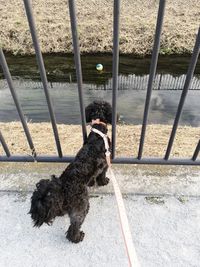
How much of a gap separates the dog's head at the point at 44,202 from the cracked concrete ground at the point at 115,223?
1.14 ft

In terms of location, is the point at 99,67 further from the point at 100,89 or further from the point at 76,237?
the point at 76,237

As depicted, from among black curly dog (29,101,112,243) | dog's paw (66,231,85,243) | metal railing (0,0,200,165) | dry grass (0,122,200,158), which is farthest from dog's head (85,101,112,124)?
dry grass (0,122,200,158)

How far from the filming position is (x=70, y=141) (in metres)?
4.71

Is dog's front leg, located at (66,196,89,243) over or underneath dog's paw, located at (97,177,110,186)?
over

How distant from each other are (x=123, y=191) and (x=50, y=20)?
7.79m

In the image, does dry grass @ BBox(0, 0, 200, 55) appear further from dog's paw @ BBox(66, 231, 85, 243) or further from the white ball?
dog's paw @ BBox(66, 231, 85, 243)

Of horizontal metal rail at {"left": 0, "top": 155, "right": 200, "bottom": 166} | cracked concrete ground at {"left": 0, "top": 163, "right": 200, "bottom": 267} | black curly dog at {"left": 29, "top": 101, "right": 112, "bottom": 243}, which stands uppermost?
black curly dog at {"left": 29, "top": 101, "right": 112, "bottom": 243}

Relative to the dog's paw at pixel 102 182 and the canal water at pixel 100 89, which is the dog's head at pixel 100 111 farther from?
the canal water at pixel 100 89

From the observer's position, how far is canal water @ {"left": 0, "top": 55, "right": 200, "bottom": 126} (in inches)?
233

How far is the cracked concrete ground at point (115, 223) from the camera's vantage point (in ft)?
7.41

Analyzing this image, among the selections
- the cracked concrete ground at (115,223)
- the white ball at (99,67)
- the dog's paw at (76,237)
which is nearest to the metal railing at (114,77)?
the cracked concrete ground at (115,223)

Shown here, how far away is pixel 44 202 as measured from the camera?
2.05 meters

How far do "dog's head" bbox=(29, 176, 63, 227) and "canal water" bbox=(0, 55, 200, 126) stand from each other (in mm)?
3710

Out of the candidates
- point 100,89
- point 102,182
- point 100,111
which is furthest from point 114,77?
point 100,89
